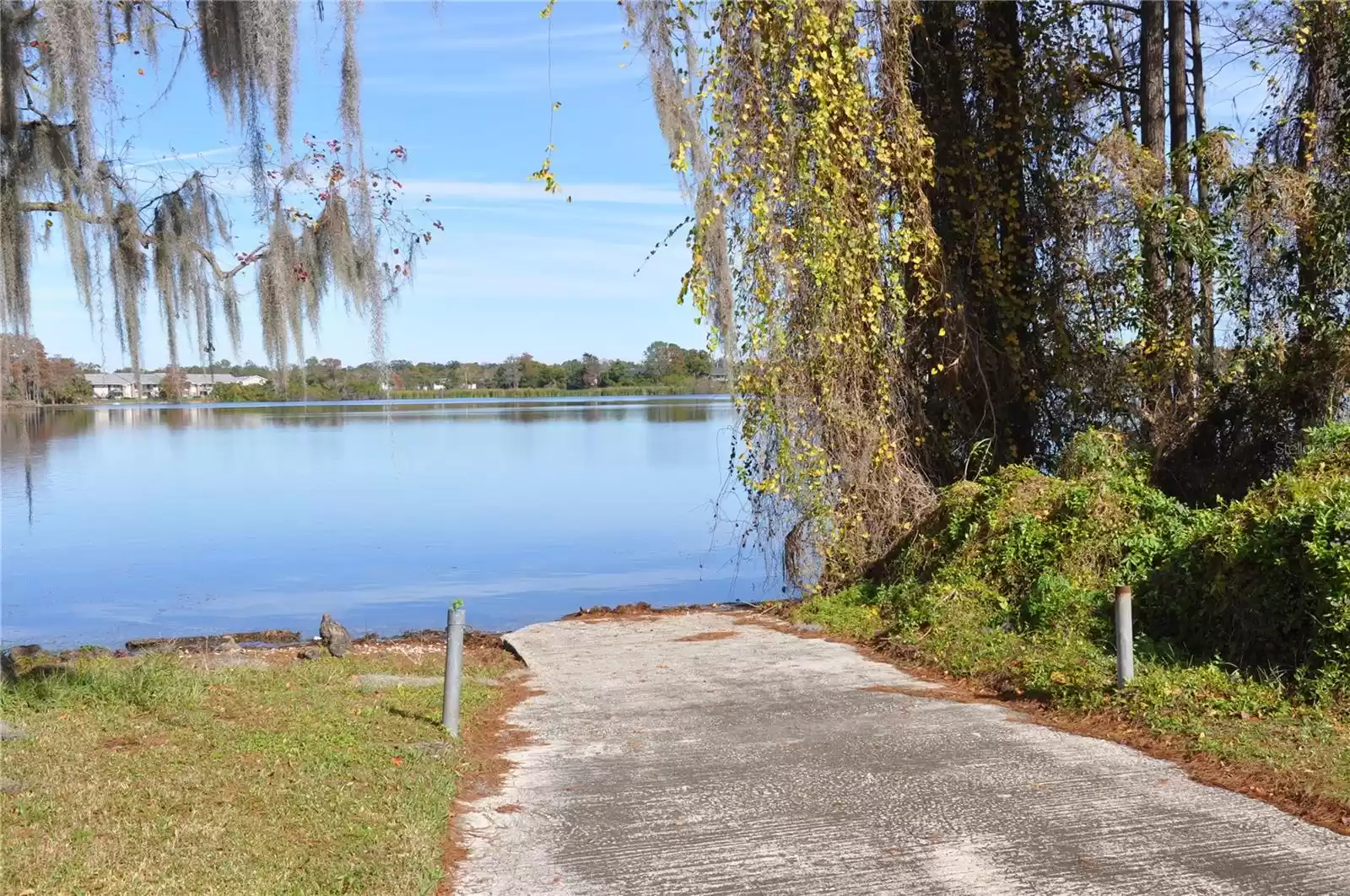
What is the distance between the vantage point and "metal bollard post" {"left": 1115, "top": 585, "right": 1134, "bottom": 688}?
7.56m

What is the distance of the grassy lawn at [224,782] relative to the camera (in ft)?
16.1

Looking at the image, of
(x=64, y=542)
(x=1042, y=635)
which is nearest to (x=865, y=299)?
(x=1042, y=635)

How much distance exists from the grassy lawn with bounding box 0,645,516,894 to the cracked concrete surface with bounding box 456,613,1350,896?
1.39 ft

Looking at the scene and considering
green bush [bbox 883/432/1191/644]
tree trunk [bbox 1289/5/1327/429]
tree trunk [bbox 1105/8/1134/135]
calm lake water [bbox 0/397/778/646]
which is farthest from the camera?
calm lake water [bbox 0/397/778/646]

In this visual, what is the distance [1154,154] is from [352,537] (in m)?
15.8

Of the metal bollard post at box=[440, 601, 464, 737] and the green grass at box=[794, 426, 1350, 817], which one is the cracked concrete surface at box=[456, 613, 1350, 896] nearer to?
the metal bollard post at box=[440, 601, 464, 737]

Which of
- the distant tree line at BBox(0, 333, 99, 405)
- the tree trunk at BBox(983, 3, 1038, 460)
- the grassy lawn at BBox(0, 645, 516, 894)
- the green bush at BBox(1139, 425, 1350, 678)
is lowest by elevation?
the grassy lawn at BBox(0, 645, 516, 894)

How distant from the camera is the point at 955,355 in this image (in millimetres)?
13414

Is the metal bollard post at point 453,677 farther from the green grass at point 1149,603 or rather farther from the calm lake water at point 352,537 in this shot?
the green grass at point 1149,603

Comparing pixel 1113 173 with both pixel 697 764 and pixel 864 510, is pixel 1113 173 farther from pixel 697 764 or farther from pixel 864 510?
pixel 697 764

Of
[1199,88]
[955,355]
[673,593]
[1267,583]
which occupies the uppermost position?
[1199,88]

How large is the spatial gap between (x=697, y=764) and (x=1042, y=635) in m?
3.55

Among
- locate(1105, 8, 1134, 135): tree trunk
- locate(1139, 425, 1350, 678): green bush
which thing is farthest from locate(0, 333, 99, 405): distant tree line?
locate(1105, 8, 1134, 135): tree trunk

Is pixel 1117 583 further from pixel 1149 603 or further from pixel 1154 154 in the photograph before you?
pixel 1154 154
